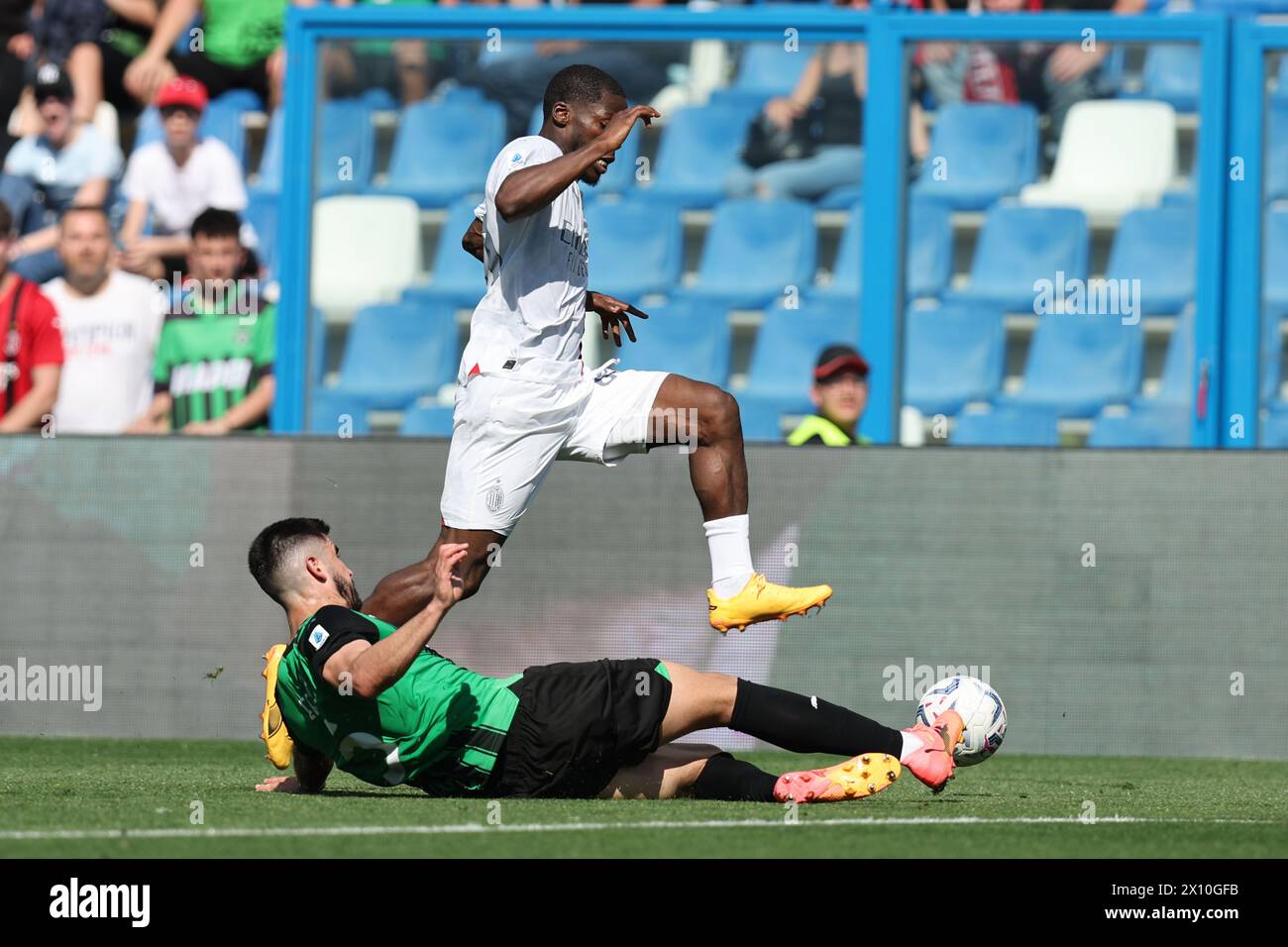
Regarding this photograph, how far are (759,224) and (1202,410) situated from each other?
8.75 ft

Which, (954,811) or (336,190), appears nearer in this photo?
(954,811)

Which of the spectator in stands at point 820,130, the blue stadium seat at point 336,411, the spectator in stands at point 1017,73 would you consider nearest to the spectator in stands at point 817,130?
the spectator in stands at point 820,130

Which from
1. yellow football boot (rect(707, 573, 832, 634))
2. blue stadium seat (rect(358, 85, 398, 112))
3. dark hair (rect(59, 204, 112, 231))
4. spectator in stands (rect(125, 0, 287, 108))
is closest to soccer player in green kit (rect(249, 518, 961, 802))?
yellow football boot (rect(707, 573, 832, 634))

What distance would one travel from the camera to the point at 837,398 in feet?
34.0

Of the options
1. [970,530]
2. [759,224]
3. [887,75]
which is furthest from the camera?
[759,224]

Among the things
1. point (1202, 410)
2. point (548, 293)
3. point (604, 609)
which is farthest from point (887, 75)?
point (548, 293)

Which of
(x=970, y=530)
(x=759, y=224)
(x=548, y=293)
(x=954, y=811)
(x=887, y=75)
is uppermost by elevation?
(x=887, y=75)

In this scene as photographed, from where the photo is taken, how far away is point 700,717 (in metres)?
6.46

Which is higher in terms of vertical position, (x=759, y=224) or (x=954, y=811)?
(x=759, y=224)

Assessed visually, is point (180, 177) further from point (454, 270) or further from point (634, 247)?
point (634, 247)

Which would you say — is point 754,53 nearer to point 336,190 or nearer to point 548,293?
point 336,190

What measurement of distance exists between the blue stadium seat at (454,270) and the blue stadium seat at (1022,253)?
2645 mm

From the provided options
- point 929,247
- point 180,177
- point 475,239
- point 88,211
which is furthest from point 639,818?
point 180,177

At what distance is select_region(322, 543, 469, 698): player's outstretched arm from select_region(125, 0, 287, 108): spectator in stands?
8.37 meters
